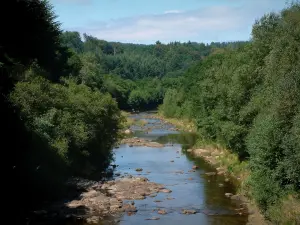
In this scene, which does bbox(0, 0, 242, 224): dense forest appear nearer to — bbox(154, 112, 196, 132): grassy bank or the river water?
the river water

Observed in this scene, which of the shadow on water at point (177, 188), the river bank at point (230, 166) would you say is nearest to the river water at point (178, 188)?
the shadow on water at point (177, 188)

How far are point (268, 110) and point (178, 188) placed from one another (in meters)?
14.0

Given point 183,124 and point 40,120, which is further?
point 183,124

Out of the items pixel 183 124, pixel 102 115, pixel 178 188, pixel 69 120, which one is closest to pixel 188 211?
pixel 178 188

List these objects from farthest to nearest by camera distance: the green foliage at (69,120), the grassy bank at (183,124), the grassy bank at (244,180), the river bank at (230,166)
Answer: the grassy bank at (183,124), the green foliage at (69,120), the river bank at (230,166), the grassy bank at (244,180)

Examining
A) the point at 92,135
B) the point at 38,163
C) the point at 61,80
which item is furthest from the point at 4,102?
the point at 61,80

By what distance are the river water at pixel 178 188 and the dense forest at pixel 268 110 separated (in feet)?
11.8

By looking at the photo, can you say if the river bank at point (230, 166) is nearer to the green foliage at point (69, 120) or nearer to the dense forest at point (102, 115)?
the dense forest at point (102, 115)

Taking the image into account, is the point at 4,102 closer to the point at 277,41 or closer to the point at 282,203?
the point at 282,203

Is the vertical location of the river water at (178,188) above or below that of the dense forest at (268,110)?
below

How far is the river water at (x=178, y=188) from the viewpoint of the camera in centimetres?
3528

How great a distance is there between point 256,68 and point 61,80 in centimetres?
3326

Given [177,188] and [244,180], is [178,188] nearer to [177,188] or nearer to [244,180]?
[177,188]

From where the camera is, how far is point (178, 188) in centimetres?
4597
